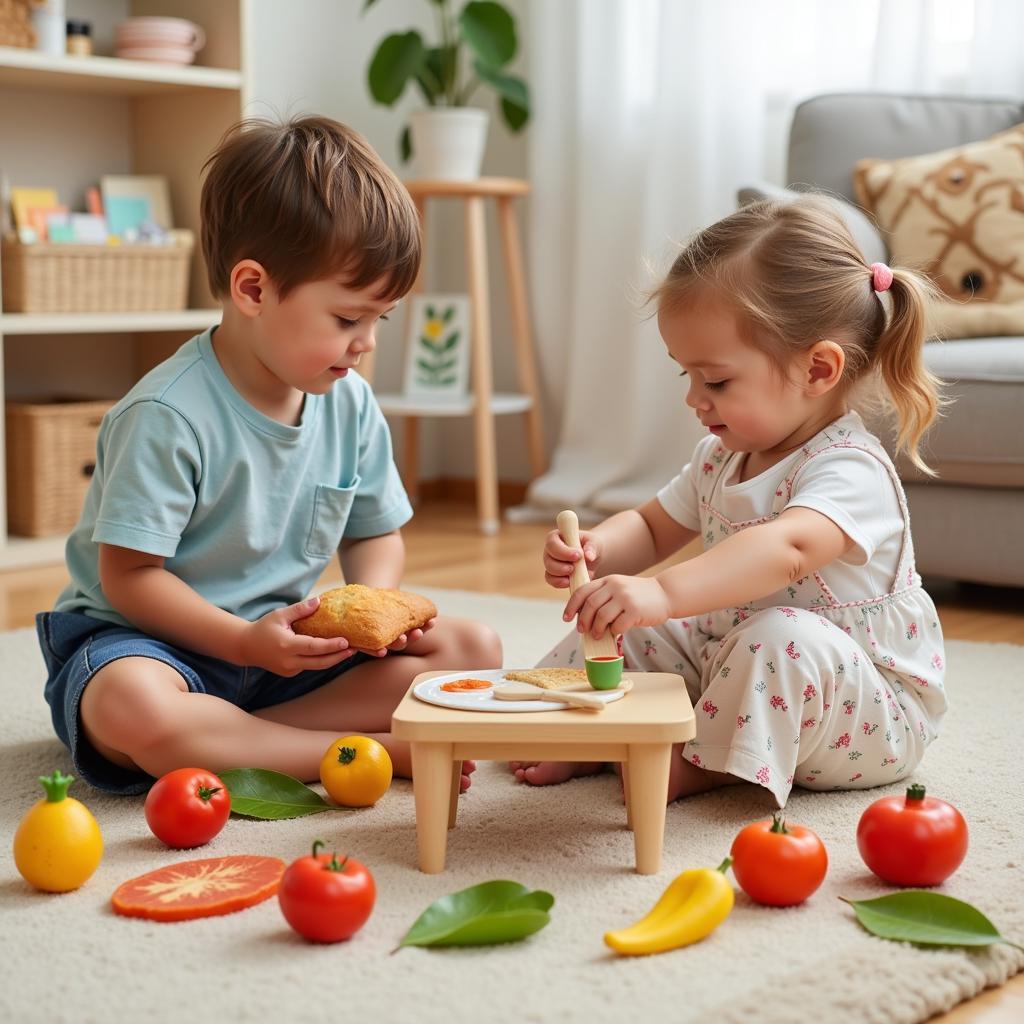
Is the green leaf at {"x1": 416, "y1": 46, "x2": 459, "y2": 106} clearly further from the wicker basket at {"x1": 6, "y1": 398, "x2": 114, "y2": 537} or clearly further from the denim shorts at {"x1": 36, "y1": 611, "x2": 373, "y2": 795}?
the denim shorts at {"x1": 36, "y1": 611, "x2": 373, "y2": 795}

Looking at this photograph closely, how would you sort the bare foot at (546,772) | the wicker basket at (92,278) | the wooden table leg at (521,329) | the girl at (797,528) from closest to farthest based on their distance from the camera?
the girl at (797,528), the bare foot at (546,772), the wicker basket at (92,278), the wooden table leg at (521,329)

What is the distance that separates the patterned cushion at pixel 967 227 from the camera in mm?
2197

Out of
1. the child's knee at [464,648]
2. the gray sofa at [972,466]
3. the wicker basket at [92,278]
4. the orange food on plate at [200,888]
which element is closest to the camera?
the orange food on plate at [200,888]

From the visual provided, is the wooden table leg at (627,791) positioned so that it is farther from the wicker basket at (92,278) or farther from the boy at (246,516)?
the wicker basket at (92,278)

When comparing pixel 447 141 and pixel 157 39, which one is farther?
pixel 447 141

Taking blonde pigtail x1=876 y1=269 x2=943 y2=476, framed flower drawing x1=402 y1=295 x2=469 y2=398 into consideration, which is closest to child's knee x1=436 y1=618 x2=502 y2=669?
blonde pigtail x1=876 y1=269 x2=943 y2=476

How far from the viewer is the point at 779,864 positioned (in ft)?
3.13

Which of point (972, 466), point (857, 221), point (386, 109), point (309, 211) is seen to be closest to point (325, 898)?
point (309, 211)

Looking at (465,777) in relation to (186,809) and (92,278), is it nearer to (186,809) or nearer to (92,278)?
(186,809)

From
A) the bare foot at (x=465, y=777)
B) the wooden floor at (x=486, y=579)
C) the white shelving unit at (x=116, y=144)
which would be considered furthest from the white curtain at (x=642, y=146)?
the bare foot at (x=465, y=777)

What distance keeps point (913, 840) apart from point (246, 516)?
661mm

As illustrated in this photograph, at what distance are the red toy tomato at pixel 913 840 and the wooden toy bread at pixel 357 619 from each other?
1.40 ft

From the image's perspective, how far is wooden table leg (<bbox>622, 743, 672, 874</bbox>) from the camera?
3.33 feet

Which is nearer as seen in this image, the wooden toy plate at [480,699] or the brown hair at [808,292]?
the wooden toy plate at [480,699]
